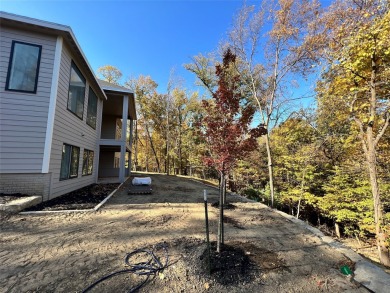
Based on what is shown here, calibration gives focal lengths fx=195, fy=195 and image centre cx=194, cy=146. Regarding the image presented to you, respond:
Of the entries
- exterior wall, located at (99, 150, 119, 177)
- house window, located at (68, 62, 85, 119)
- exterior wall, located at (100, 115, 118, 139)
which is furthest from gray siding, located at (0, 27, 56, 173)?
exterior wall, located at (99, 150, 119, 177)

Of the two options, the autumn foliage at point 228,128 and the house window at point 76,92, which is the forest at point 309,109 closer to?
the autumn foliage at point 228,128

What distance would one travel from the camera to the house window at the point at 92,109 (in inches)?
388

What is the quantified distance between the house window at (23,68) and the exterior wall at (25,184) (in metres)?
2.58

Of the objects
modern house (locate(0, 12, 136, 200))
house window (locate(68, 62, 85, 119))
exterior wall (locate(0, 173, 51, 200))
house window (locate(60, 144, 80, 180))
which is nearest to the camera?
exterior wall (locate(0, 173, 51, 200))

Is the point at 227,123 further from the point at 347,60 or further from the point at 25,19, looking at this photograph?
the point at 25,19

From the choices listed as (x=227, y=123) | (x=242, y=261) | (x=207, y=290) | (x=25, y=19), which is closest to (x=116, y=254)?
(x=207, y=290)

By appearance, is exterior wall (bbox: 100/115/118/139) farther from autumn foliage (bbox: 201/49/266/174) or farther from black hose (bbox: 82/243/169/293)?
black hose (bbox: 82/243/169/293)

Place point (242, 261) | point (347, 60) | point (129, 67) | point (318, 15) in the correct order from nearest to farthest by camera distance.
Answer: point (242, 261) < point (347, 60) < point (318, 15) < point (129, 67)

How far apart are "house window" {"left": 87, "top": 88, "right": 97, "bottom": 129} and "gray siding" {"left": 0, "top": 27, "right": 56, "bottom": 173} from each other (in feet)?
12.4

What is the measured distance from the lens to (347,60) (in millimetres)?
5543

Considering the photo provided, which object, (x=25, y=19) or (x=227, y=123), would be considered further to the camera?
(x=25, y=19)

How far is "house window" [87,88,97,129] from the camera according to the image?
9859 mm

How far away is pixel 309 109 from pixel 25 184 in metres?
11.9

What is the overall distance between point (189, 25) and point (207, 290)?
13.9 meters
